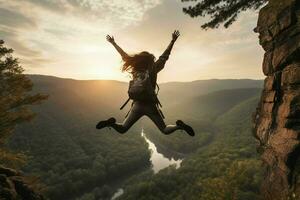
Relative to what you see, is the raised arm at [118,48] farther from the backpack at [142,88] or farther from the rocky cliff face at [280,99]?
the rocky cliff face at [280,99]

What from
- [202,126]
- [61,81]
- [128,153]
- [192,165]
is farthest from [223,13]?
[61,81]

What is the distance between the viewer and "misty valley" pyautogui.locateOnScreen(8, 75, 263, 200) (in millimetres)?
68438

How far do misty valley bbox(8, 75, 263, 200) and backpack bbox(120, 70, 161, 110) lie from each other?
16943 millimetres

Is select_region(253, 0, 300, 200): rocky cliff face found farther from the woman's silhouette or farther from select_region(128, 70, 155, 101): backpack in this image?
select_region(128, 70, 155, 101): backpack

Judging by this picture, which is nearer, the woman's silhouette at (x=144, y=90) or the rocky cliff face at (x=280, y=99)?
the woman's silhouette at (x=144, y=90)

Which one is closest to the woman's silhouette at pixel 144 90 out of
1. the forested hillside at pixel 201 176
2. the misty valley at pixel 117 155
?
the misty valley at pixel 117 155

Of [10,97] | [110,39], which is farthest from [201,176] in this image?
[110,39]

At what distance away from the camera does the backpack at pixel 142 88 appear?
4.85 meters

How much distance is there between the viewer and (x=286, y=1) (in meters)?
14.3

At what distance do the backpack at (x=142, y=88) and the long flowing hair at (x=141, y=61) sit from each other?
0.50ft

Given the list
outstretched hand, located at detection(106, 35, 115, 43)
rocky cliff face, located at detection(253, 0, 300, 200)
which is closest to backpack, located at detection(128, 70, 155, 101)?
outstretched hand, located at detection(106, 35, 115, 43)

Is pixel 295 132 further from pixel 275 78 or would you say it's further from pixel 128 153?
pixel 128 153

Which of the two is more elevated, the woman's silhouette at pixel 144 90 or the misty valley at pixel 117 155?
the woman's silhouette at pixel 144 90

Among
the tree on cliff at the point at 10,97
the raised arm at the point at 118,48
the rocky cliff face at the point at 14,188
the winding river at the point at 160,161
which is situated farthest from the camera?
the winding river at the point at 160,161
